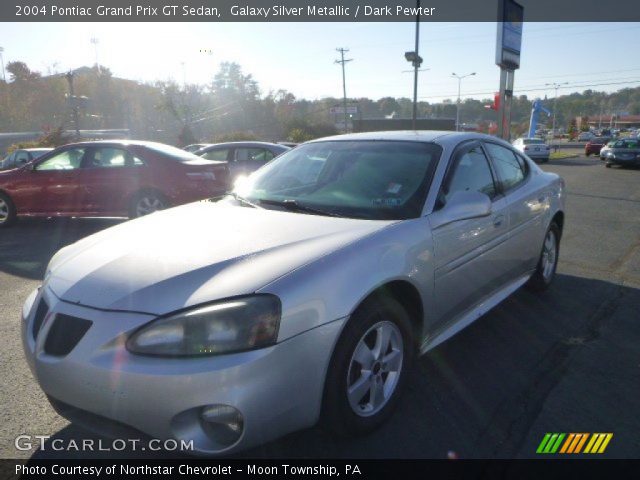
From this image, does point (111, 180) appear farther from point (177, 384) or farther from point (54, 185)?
point (177, 384)

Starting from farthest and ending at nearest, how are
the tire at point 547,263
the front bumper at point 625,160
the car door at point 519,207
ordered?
1. the front bumper at point 625,160
2. the tire at point 547,263
3. the car door at point 519,207

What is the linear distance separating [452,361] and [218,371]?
6.65ft

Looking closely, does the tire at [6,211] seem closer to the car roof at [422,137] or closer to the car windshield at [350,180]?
Answer: the car windshield at [350,180]

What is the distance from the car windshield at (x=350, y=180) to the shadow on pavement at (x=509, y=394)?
1.13 metres

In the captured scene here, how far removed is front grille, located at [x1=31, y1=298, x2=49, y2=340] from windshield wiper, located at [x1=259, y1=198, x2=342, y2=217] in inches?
58.8

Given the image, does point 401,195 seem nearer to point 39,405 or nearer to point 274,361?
point 274,361

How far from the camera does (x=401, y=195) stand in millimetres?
3258

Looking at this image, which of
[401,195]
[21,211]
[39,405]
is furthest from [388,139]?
[21,211]

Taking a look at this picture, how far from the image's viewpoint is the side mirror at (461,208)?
317cm

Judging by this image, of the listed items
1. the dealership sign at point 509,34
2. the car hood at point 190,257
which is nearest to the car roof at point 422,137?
the car hood at point 190,257

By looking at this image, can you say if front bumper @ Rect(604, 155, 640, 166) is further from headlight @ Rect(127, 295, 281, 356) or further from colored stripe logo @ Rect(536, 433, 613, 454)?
headlight @ Rect(127, 295, 281, 356)

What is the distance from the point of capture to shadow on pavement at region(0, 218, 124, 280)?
626 centimetres

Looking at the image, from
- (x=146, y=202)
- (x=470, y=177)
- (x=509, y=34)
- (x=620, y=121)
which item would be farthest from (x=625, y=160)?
(x=620, y=121)

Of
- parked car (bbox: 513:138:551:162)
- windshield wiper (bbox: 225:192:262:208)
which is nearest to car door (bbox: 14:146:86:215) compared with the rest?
windshield wiper (bbox: 225:192:262:208)
